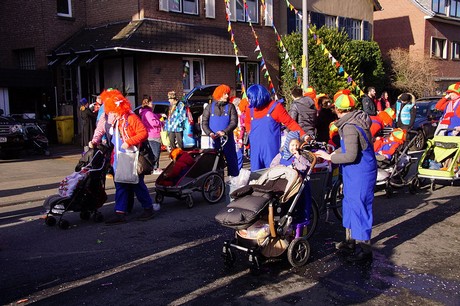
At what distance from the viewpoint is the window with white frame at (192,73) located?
65.1ft

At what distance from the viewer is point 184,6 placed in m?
19.9

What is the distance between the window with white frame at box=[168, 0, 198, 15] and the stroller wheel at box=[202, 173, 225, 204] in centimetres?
1285

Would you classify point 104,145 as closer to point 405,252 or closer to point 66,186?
point 66,186

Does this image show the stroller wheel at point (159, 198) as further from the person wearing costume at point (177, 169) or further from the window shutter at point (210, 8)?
the window shutter at point (210, 8)

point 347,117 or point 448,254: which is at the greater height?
point 347,117

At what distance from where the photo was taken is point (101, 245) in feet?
19.6

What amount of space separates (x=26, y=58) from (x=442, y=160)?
1949 centimetres

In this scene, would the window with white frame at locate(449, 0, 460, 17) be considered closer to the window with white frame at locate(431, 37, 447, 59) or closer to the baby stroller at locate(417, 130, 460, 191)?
the window with white frame at locate(431, 37, 447, 59)

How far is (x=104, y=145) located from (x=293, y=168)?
10.7ft

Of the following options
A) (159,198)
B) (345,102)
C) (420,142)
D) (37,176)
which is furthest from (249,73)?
(345,102)

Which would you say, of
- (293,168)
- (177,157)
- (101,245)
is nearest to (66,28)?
(177,157)

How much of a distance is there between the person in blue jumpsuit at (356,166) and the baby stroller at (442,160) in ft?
13.6

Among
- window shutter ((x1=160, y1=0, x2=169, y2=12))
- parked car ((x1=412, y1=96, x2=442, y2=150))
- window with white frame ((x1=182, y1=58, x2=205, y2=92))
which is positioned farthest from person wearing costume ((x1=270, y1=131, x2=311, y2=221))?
window shutter ((x1=160, y1=0, x2=169, y2=12))

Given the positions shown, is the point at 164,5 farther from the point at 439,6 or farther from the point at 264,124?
the point at 439,6
